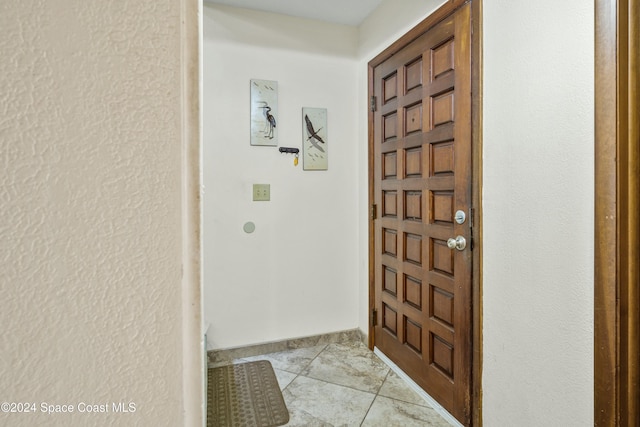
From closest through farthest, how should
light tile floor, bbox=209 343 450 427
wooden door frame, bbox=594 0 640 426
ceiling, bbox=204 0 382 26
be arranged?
1. wooden door frame, bbox=594 0 640 426
2. light tile floor, bbox=209 343 450 427
3. ceiling, bbox=204 0 382 26

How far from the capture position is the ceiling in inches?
84.4

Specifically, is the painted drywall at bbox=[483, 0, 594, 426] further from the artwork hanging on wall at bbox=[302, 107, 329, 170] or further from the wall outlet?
the wall outlet

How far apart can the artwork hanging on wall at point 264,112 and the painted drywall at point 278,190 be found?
4 cm

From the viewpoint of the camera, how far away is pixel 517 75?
1239 mm

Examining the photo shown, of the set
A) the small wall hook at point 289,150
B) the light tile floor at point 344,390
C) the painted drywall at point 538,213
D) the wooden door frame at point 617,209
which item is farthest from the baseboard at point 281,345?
the wooden door frame at point 617,209

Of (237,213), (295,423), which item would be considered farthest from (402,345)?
(237,213)

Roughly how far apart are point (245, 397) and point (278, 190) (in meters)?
1.27

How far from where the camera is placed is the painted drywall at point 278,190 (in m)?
2.19

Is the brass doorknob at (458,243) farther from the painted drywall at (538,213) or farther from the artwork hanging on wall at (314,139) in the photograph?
the artwork hanging on wall at (314,139)

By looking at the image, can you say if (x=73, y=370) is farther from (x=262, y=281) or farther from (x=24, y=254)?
(x=262, y=281)

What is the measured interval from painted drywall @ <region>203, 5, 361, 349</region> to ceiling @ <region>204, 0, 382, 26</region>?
0.17 feet

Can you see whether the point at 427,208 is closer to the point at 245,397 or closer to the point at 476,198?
the point at 476,198

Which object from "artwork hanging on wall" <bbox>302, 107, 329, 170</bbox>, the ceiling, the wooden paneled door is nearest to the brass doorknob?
the wooden paneled door

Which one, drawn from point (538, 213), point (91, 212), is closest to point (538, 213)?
point (538, 213)
